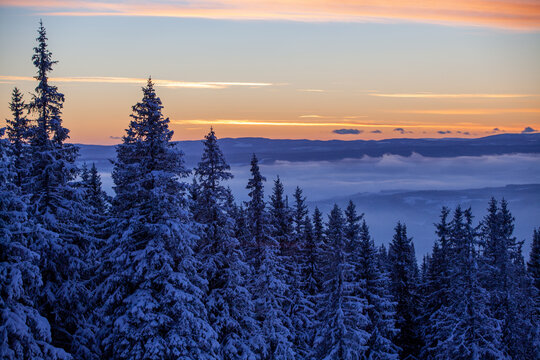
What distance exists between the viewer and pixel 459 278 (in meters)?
37.5

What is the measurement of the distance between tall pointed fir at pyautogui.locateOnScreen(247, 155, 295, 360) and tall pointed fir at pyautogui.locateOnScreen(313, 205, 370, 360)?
2.90 meters

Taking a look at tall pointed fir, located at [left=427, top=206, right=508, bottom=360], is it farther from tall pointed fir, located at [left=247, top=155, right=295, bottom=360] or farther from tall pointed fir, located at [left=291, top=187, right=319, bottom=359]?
tall pointed fir, located at [left=247, top=155, right=295, bottom=360]

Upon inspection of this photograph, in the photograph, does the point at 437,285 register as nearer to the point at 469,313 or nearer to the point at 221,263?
the point at 469,313

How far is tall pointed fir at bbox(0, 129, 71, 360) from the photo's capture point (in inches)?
677

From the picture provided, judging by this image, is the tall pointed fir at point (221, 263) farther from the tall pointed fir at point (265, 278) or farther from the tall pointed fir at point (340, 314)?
the tall pointed fir at point (340, 314)

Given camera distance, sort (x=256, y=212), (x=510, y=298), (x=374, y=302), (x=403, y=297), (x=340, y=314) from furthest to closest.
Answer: (x=403, y=297) → (x=510, y=298) → (x=374, y=302) → (x=340, y=314) → (x=256, y=212)

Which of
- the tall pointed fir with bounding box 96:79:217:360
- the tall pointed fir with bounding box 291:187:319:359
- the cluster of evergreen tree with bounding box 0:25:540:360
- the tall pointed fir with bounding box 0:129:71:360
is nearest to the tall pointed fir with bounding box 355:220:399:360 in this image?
the tall pointed fir with bounding box 291:187:319:359

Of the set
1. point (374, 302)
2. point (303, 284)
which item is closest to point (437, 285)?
point (374, 302)

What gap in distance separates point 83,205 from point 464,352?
27.6 meters

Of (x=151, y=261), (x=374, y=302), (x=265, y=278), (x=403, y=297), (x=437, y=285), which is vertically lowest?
(x=403, y=297)

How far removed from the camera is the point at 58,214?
74.7 ft

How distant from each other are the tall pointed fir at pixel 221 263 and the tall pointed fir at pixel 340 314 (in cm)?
809

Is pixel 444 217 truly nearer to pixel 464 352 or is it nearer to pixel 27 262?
pixel 464 352

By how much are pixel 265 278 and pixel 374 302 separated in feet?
39.1
